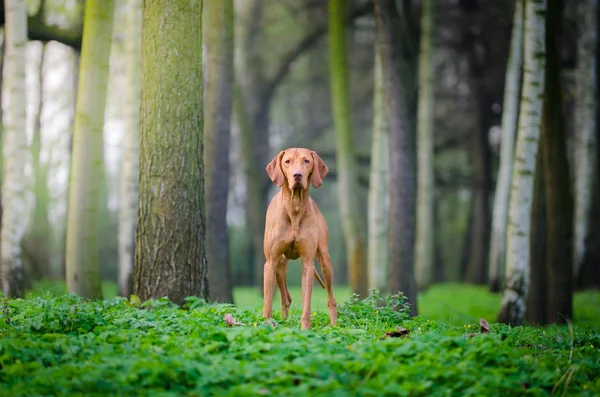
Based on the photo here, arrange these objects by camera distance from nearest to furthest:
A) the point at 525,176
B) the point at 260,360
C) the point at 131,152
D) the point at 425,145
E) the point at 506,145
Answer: the point at 260,360 < the point at 525,176 < the point at 131,152 < the point at 506,145 < the point at 425,145

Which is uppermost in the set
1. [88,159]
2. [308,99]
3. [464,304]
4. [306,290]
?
[308,99]

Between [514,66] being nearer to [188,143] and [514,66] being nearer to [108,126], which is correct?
[188,143]

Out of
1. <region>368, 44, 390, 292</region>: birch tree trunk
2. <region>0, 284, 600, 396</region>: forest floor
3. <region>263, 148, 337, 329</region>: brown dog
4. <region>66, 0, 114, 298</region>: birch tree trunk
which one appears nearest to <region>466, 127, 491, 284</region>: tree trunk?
<region>368, 44, 390, 292</region>: birch tree trunk

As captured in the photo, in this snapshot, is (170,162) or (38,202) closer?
(170,162)

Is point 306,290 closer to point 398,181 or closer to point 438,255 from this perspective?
point 398,181

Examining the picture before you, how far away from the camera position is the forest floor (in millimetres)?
5027

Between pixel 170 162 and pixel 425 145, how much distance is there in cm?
1167

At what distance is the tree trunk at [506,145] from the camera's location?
57.7 ft

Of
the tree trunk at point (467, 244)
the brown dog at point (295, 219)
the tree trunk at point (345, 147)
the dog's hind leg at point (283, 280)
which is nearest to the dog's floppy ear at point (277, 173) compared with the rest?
the brown dog at point (295, 219)

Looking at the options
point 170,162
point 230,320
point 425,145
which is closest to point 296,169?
point 230,320

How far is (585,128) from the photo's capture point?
Answer: 20.0 m

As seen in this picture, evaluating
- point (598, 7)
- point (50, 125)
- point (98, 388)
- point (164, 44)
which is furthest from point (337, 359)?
point (50, 125)

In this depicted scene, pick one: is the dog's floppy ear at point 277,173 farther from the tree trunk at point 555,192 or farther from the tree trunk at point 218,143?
the tree trunk at point 555,192

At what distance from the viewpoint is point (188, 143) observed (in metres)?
8.95
